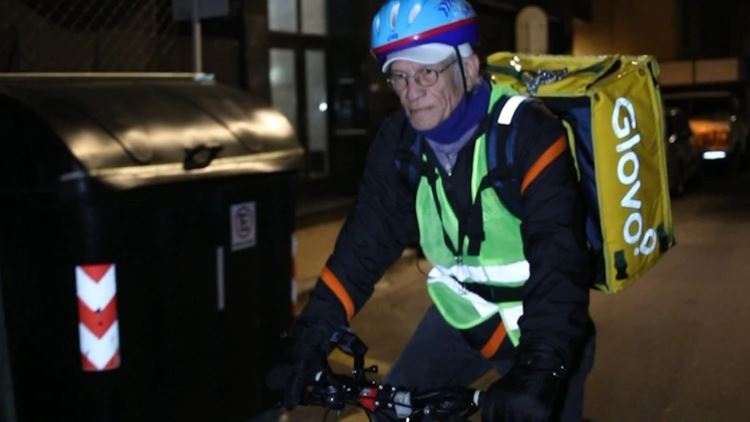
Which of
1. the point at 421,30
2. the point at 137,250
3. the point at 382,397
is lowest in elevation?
the point at 382,397

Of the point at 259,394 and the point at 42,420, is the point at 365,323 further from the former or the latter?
the point at 42,420

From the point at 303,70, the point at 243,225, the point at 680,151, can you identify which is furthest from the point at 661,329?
the point at 680,151

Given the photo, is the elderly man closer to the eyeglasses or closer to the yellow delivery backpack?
the eyeglasses

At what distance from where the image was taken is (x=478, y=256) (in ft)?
8.75

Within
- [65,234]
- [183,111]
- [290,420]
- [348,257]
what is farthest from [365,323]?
[348,257]

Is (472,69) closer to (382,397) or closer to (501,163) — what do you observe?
(501,163)

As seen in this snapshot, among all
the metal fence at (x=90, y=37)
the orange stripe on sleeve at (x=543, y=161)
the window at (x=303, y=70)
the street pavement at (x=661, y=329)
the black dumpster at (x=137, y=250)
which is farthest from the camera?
the window at (x=303, y=70)

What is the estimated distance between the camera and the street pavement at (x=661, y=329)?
5727 millimetres

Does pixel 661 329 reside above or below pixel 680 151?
below

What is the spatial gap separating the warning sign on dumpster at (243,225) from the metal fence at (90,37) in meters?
3.98

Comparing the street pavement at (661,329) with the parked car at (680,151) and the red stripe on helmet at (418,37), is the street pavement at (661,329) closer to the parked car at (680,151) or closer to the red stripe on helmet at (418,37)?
the red stripe on helmet at (418,37)

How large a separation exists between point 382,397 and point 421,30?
3.06 feet

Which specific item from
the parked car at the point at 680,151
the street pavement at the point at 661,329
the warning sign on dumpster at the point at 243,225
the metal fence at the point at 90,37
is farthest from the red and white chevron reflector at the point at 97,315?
the parked car at the point at 680,151

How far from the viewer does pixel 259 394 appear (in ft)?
16.0
